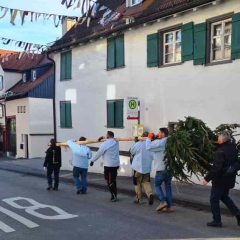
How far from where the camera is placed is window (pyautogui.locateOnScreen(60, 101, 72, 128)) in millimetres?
18172

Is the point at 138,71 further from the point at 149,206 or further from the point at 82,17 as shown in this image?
the point at 149,206

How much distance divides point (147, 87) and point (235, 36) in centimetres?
414

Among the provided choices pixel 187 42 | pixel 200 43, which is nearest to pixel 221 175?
pixel 200 43

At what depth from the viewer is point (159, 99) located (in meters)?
12.7

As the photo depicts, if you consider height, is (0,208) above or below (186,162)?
below

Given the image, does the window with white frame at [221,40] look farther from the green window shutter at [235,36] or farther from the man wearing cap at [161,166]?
the man wearing cap at [161,166]

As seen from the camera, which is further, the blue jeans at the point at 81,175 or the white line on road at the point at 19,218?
the blue jeans at the point at 81,175

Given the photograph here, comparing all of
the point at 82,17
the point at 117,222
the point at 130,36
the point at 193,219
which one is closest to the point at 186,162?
the point at 193,219

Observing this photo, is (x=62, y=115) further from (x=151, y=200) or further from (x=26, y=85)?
(x=26, y=85)

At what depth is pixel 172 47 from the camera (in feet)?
40.3

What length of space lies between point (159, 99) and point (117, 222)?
666 cm

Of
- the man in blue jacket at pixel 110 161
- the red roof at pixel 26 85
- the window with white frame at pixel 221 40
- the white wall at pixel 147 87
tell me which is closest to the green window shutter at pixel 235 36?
the white wall at pixel 147 87

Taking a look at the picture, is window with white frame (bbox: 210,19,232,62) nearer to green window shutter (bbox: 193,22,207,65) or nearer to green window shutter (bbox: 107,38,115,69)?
green window shutter (bbox: 193,22,207,65)

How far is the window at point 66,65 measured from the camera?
17.8 metres
